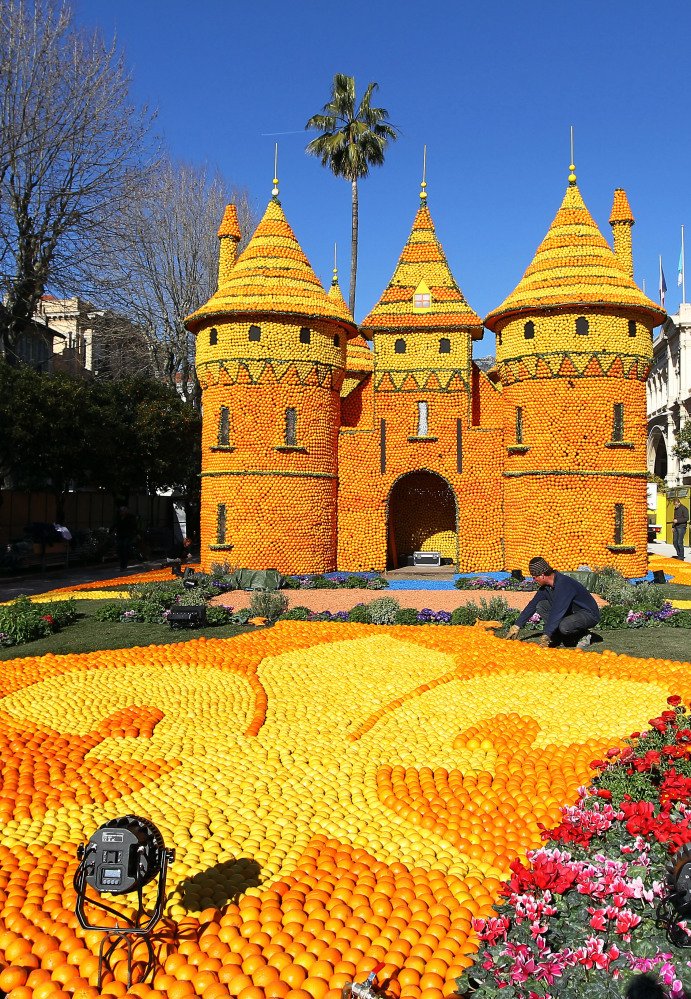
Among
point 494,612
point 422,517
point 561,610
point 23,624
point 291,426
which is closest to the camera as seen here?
point 561,610

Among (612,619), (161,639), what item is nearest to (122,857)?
(161,639)

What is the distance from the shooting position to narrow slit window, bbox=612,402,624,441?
67.7 feet

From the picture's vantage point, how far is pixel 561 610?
10.9 m

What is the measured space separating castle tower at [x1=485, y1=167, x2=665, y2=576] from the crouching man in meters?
9.11

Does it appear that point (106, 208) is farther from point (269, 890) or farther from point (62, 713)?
point (269, 890)

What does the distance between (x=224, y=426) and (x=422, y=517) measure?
708cm

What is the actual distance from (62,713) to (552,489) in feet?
50.9

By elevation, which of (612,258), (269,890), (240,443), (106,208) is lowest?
(269,890)

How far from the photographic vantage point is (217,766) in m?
6.48

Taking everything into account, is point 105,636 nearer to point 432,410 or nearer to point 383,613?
point 383,613

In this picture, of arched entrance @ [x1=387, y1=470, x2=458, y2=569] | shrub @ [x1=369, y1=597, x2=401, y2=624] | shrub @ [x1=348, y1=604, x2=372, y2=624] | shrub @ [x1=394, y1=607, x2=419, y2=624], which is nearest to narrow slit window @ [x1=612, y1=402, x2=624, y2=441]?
arched entrance @ [x1=387, y1=470, x2=458, y2=569]

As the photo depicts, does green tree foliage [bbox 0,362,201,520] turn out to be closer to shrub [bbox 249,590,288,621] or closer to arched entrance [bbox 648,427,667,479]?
shrub [bbox 249,590,288,621]

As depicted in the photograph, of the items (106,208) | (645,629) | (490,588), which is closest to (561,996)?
(645,629)

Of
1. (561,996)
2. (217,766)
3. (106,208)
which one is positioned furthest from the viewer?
(106,208)
